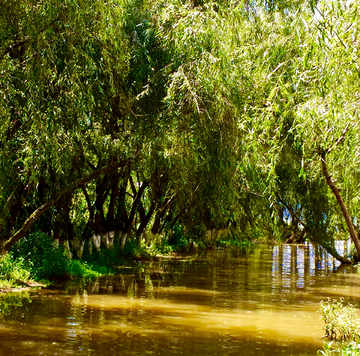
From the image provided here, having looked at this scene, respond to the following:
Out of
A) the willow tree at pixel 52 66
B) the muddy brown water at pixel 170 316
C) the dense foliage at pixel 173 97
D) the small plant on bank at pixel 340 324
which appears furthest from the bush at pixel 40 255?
the small plant on bank at pixel 340 324

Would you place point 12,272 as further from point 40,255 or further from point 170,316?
point 170,316

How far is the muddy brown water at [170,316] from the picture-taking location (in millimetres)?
7910

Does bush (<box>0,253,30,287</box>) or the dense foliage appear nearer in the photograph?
the dense foliage

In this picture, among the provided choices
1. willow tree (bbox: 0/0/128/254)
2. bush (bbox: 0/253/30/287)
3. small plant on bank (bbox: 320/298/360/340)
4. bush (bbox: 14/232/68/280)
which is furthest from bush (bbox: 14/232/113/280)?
small plant on bank (bbox: 320/298/360/340)

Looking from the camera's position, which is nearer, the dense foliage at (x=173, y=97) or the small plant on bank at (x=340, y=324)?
the dense foliage at (x=173, y=97)

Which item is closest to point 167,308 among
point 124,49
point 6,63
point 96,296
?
point 96,296

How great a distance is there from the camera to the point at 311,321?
1051 cm

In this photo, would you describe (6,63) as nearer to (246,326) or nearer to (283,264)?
(246,326)

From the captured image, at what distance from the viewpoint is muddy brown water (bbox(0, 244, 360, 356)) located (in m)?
7.91

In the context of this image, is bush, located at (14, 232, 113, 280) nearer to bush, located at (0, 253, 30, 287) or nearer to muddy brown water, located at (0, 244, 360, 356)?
bush, located at (0, 253, 30, 287)

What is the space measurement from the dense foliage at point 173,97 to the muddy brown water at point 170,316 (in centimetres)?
201

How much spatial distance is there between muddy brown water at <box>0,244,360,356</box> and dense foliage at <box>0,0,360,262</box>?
2.01m

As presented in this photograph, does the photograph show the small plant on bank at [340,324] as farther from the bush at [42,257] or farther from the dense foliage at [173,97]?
the bush at [42,257]

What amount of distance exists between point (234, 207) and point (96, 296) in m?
4.75
